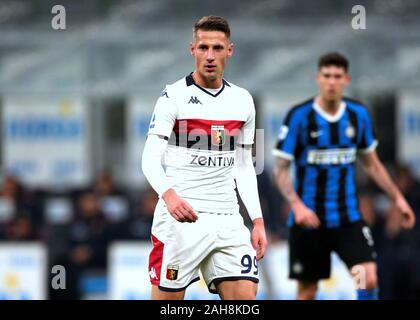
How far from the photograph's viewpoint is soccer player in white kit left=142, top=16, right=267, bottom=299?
6855 mm

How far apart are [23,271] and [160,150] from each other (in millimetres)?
6991

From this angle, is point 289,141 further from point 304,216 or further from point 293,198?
point 304,216

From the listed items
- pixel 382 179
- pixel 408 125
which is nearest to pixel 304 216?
pixel 382 179

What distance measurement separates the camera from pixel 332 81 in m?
9.12

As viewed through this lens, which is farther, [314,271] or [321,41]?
[321,41]

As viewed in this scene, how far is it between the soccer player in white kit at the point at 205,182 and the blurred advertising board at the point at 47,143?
8222 millimetres

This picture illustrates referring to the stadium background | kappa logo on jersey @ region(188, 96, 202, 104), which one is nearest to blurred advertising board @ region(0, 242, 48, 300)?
the stadium background

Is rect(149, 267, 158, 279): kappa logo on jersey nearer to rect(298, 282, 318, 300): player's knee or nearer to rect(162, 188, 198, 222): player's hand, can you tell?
rect(162, 188, 198, 222): player's hand

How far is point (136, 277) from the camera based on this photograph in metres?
13.0

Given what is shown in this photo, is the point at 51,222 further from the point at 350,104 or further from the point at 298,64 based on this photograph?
the point at 350,104

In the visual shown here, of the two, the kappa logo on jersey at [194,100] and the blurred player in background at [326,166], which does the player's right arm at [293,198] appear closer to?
the blurred player in background at [326,166]

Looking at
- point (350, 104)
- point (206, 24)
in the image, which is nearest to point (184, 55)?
point (350, 104)

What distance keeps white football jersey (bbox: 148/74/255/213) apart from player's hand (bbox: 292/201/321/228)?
68.0 inches

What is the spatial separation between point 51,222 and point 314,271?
5733 mm
